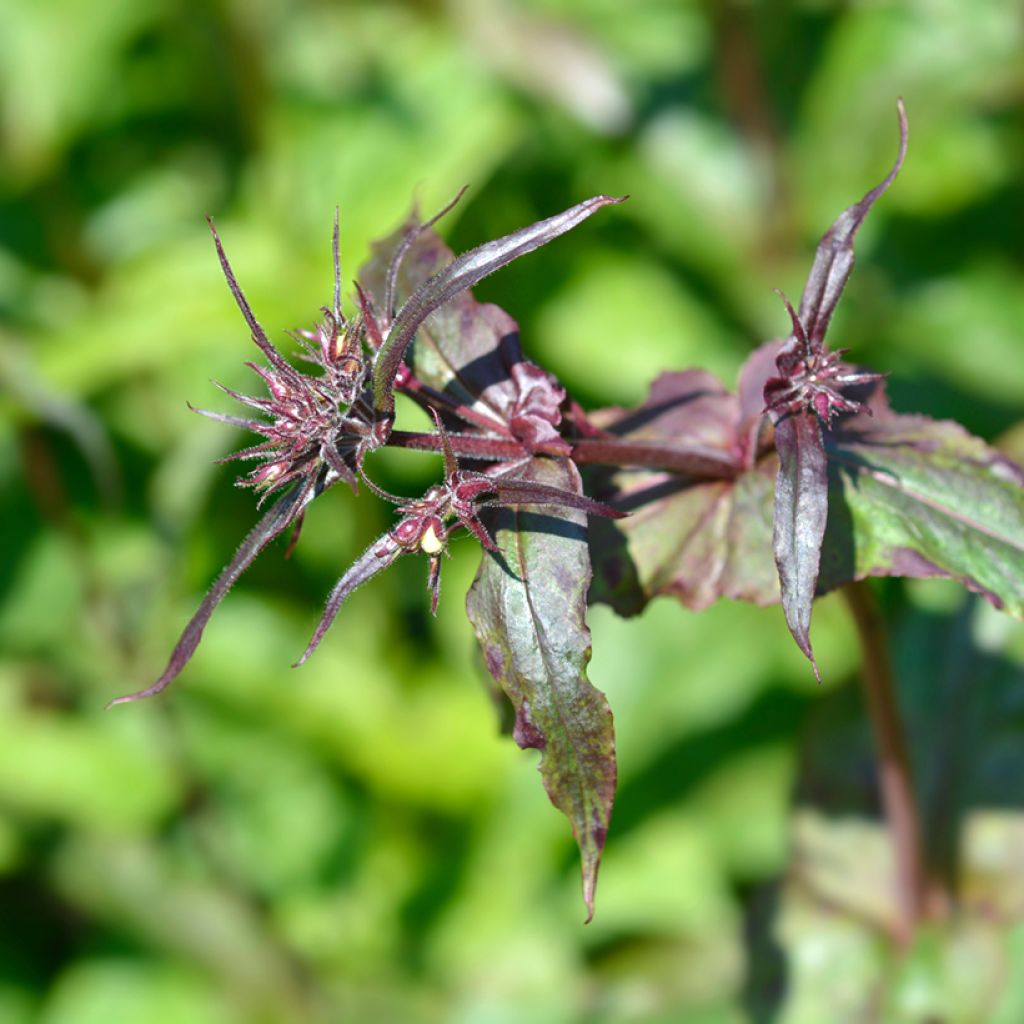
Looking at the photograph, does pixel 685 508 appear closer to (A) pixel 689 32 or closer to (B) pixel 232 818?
(B) pixel 232 818

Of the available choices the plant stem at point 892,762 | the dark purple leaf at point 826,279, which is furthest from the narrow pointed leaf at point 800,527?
the plant stem at point 892,762

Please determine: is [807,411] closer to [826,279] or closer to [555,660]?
[826,279]

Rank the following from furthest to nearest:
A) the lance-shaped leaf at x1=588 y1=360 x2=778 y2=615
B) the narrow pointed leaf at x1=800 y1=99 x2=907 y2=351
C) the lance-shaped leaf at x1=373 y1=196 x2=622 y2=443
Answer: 1. the lance-shaped leaf at x1=588 y1=360 x2=778 y2=615
2. the narrow pointed leaf at x1=800 y1=99 x2=907 y2=351
3. the lance-shaped leaf at x1=373 y1=196 x2=622 y2=443

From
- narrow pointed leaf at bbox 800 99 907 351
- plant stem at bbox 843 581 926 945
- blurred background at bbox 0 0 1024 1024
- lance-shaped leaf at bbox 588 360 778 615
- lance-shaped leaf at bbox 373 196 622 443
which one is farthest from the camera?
blurred background at bbox 0 0 1024 1024

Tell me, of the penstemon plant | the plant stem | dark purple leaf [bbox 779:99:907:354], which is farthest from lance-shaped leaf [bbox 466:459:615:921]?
the plant stem

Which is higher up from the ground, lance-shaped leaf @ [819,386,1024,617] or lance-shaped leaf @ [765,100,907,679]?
lance-shaped leaf @ [765,100,907,679]

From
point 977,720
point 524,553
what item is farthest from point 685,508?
point 977,720

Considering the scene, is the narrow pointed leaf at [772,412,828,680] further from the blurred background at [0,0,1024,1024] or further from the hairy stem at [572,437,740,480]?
the blurred background at [0,0,1024,1024]
